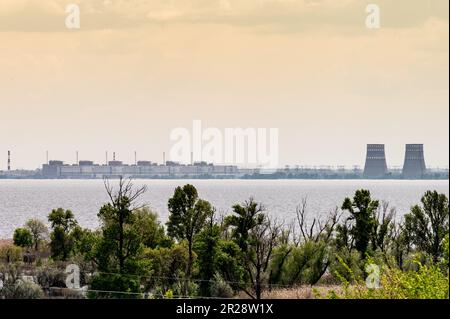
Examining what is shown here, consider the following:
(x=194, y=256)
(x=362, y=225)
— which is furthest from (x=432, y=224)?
(x=194, y=256)

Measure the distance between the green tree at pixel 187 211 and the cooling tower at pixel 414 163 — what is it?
73543mm

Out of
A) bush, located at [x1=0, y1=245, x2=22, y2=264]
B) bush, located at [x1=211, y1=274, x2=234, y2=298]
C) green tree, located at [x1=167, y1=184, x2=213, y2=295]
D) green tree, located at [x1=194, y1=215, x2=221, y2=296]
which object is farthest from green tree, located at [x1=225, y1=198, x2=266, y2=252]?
bush, located at [x1=0, y1=245, x2=22, y2=264]

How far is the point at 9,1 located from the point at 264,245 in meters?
18.9

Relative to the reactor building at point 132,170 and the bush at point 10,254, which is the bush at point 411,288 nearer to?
the bush at point 10,254

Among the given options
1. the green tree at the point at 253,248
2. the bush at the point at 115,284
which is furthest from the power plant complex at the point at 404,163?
the bush at the point at 115,284

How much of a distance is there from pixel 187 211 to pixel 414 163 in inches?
3253

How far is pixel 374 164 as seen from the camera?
123000 mm

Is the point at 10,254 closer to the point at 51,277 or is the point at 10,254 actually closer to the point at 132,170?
the point at 51,277

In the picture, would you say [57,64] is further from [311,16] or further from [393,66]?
[311,16]

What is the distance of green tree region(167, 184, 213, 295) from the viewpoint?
32875 millimetres

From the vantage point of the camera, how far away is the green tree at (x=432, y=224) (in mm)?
38438

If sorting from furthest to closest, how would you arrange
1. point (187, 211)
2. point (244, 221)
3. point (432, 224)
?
point (432, 224)
point (244, 221)
point (187, 211)

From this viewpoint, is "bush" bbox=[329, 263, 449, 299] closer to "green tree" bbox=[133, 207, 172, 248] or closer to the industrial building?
"green tree" bbox=[133, 207, 172, 248]

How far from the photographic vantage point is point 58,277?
27391 millimetres
